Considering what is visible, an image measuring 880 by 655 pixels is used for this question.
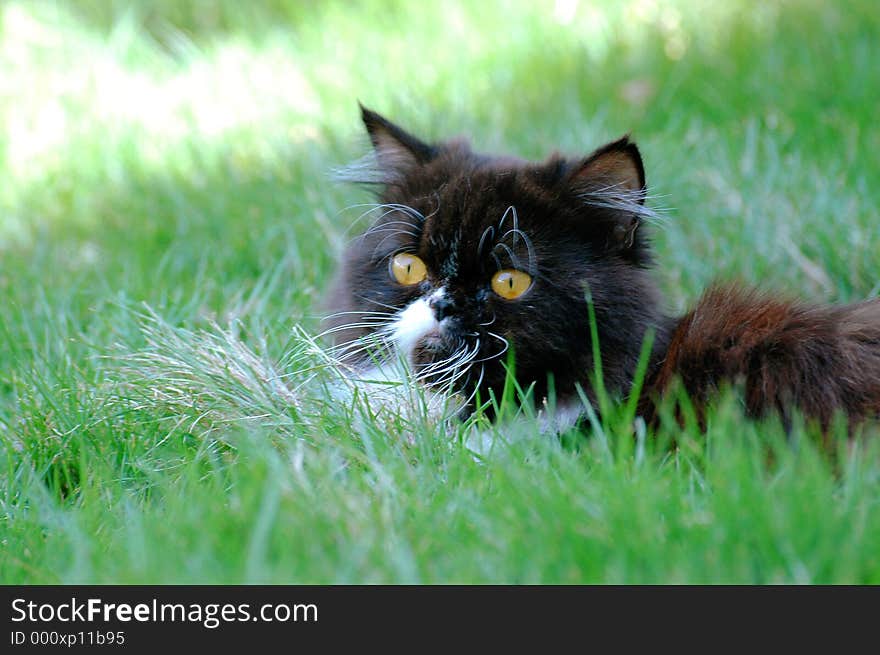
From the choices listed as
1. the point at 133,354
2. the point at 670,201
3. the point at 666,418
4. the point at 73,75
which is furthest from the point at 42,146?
the point at 666,418

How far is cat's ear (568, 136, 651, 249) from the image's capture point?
272 cm

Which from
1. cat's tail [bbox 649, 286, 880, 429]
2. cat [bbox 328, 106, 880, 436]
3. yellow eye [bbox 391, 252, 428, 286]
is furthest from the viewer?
yellow eye [bbox 391, 252, 428, 286]

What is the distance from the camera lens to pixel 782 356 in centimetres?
252

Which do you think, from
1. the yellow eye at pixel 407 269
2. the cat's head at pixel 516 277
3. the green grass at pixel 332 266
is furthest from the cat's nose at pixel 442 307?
the green grass at pixel 332 266

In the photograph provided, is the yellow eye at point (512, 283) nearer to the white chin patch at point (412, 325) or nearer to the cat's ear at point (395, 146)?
the white chin patch at point (412, 325)

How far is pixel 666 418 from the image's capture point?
7.04ft

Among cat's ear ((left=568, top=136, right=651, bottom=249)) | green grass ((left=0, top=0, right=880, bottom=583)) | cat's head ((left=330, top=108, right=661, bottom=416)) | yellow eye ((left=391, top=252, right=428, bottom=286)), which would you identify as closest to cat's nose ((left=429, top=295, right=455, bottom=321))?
cat's head ((left=330, top=108, right=661, bottom=416))

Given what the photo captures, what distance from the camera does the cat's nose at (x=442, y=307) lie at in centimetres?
267

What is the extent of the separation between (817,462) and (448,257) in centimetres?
119

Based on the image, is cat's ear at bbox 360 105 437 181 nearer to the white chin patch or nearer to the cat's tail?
the white chin patch

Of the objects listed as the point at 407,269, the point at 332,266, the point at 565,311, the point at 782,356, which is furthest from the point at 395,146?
the point at 782,356

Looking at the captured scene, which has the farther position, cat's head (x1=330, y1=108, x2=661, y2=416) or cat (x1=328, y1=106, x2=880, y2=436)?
cat's head (x1=330, y1=108, x2=661, y2=416)

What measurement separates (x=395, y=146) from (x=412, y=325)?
28.6 inches

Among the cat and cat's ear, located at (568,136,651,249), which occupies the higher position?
cat's ear, located at (568,136,651,249)
